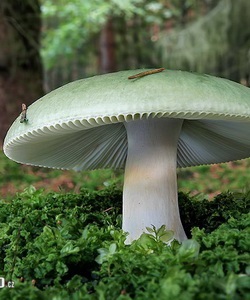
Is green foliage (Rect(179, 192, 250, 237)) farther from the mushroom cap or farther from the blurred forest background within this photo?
the blurred forest background

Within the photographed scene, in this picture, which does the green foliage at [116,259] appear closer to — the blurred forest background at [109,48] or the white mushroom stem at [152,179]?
the white mushroom stem at [152,179]

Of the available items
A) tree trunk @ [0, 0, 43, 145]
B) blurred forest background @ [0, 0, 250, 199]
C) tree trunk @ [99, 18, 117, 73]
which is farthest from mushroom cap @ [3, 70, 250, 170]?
tree trunk @ [99, 18, 117, 73]

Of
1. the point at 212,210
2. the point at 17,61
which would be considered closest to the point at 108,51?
the point at 17,61

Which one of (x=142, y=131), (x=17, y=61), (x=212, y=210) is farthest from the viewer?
(x=17, y=61)

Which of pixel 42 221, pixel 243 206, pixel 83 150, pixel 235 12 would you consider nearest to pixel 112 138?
pixel 83 150

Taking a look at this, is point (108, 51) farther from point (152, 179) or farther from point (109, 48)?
point (152, 179)
